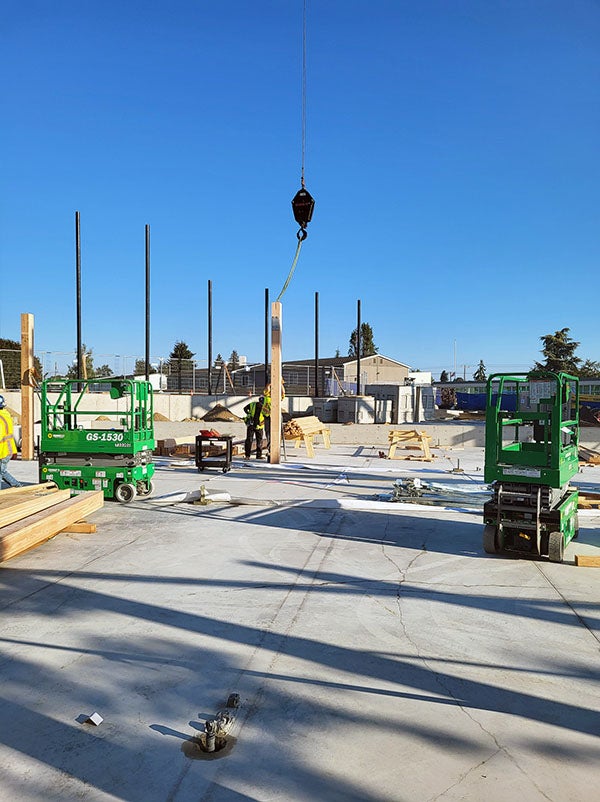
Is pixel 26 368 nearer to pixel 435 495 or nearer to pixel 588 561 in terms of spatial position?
pixel 435 495

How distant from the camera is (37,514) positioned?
26.7 feet

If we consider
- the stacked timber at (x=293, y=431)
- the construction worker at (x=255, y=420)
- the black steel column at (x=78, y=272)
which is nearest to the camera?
the construction worker at (x=255, y=420)

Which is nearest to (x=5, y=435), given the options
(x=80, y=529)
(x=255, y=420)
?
(x=80, y=529)

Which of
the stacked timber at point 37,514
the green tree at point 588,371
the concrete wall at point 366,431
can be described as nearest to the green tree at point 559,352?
the green tree at point 588,371

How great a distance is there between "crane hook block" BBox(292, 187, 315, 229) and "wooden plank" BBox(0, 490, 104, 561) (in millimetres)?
6528

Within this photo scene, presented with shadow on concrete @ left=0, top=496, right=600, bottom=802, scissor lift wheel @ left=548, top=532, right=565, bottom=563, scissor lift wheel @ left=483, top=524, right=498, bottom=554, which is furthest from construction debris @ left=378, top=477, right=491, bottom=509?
shadow on concrete @ left=0, top=496, right=600, bottom=802

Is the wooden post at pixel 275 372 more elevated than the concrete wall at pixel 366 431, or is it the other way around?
the wooden post at pixel 275 372

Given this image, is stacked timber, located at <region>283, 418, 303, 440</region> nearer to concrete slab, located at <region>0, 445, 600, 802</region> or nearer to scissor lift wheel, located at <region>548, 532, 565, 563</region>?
concrete slab, located at <region>0, 445, 600, 802</region>

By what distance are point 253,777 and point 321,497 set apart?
8.60 m

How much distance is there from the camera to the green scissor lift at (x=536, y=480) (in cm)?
723

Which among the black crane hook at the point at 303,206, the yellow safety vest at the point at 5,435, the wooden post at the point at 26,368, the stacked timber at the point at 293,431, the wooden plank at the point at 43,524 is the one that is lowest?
the wooden plank at the point at 43,524

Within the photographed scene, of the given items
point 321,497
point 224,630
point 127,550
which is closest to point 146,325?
point 321,497

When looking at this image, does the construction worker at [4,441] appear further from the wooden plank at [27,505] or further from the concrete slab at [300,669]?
the concrete slab at [300,669]

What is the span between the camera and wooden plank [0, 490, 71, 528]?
25.3ft
